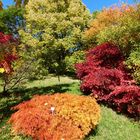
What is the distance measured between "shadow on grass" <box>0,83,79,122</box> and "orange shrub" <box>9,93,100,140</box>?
3358mm

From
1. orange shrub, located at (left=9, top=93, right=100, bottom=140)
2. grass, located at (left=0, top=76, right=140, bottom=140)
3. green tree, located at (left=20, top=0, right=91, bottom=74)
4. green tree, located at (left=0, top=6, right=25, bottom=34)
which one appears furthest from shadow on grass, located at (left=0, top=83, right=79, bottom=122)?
green tree, located at (left=0, top=6, right=25, bottom=34)

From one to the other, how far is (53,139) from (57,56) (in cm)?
1750

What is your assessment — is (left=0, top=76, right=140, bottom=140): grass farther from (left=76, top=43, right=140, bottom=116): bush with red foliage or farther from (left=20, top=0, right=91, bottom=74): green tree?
(left=20, top=0, right=91, bottom=74): green tree

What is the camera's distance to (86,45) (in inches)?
1187

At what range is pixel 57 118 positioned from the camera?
12.1 m

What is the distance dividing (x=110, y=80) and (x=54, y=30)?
11.7m

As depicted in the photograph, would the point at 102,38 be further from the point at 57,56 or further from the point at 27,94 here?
the point at 57,56

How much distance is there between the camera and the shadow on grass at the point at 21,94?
1705 centimetres

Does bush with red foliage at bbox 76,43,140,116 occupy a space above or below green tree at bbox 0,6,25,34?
below

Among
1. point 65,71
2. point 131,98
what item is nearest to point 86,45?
point 65,71

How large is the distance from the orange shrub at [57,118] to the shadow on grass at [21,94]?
11.0ft

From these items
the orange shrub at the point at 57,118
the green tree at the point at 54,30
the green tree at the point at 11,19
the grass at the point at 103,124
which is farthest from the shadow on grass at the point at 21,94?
the green tree at the point at 11,19

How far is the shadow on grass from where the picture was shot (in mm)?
17053

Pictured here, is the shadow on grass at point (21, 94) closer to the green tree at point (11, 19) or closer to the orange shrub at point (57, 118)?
the orange shrub at point (57, 118)
